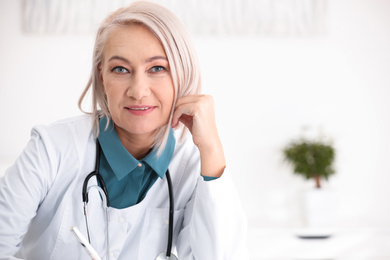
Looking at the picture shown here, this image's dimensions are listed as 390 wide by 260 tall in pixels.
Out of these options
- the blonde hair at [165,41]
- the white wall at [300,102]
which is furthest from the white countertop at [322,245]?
the blonde hair at [165,41]

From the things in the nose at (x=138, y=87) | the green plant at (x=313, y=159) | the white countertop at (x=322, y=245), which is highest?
the nose at (x=138, y=87)

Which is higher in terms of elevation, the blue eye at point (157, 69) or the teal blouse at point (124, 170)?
the blue eye at point (157, 69)

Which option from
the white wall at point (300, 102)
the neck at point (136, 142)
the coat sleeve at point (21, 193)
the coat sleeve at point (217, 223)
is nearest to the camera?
the coat sleeve at point (21, 193)

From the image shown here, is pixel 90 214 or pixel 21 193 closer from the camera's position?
pixel 21 193

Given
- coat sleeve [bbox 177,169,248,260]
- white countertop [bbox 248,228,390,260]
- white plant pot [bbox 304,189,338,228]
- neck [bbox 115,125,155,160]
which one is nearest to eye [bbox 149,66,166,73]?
neck [bbox 115,125,155,160]

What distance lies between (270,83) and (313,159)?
59cm

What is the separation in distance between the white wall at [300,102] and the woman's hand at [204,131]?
140 cm

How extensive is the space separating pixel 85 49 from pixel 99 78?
1315mm

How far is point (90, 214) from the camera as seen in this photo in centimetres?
104

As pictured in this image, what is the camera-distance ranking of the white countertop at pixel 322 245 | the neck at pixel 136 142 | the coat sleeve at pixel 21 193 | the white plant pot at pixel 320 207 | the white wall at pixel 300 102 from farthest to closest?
1. the white wall at pixel 300 102
2. the white plant pot at pixel 320 207
3. the white countertop at pixel 322 245
4. the neck at pixel 136 142
5. the coat sleeve at pixel 21 193

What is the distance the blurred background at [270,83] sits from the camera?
2.32 meters

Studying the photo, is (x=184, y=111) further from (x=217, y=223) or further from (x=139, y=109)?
(x=217, y=223)

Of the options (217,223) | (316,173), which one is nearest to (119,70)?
(217,223)

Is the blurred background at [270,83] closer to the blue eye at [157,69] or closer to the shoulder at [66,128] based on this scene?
the shoulder at [66,128]
